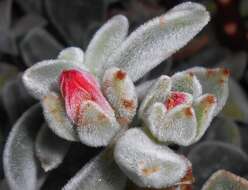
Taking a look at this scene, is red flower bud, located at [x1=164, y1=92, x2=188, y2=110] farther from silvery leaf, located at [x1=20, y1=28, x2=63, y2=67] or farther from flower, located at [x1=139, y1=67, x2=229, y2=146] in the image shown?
silvery leaf, located at [x1=20, y1=28, x2=63, y2=67]

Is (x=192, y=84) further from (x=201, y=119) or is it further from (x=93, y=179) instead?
(x=93, y=179)

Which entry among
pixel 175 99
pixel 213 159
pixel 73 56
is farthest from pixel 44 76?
pixel 213 159

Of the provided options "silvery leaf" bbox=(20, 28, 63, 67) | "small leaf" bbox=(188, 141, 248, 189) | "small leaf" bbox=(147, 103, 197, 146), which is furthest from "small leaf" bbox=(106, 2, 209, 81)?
"silvery leaf" bbox=(20, 28, 63, 67)

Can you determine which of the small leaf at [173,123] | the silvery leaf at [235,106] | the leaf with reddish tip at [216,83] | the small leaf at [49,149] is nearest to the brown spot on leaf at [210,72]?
the leaf with reddish tip at [216,83]

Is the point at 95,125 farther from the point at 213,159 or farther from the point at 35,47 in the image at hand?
the point at 35,47

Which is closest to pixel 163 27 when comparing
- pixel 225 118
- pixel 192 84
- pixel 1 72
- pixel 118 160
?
pixel 192 84

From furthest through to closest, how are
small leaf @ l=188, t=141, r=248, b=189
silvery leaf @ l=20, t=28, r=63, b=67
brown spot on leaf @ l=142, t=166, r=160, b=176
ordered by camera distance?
1. silvery leaf @ l=20, t=28, r=63, b=67
2. small leaf @ l=188, t=141, r=248, b=189
3. brown spot on leaf @ l=142, t=166, r=160, b=176
